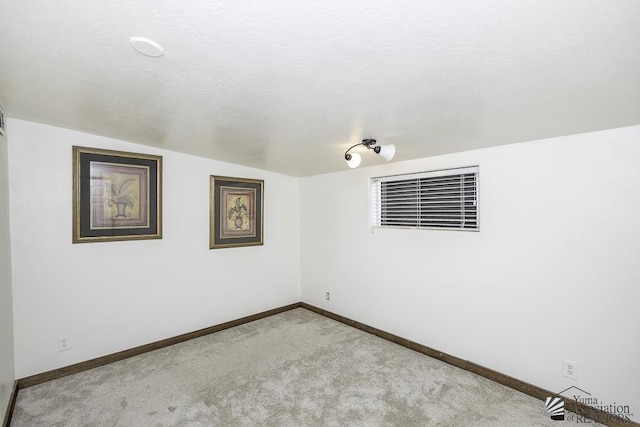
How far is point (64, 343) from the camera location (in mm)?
2654

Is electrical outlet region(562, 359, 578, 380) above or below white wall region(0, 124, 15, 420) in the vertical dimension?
below

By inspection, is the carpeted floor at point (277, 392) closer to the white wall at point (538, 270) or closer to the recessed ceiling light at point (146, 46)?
the white wall at point (538, 270)

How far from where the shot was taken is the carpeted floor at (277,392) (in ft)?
6.83

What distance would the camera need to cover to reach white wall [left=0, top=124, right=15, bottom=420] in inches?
79.3

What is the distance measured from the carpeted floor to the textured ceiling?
6.71ft

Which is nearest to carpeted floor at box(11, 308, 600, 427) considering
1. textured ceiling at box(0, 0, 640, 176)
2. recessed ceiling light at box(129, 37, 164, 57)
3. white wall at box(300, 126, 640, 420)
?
white wall at box(300, 126, 640, 420)

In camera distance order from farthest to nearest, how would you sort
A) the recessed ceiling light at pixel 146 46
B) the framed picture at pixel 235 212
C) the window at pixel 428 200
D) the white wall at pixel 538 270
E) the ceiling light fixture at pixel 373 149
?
1. the framed picture at pixel 235 212
2. the window at pixel 428 200
3. the ceiling light fixture at pixel 373 149
4. the white wall at pixel 538 270
5. the recessed ceiling light at pixel 146 46

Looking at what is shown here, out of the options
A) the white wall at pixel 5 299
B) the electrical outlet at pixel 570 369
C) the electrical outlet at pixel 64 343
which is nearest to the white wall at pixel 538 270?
the electrical outlet at pixel 570 369

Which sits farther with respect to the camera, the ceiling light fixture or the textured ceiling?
the ceiling light fixture

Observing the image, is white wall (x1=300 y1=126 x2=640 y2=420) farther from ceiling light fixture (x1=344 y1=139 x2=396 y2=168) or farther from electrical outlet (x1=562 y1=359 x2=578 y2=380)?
ceiling light fixture (x1=344 y1=139 x2=396 y2=168)

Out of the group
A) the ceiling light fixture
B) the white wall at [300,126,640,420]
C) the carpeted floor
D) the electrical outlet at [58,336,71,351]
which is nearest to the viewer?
the white wall at [300,126,640,420]

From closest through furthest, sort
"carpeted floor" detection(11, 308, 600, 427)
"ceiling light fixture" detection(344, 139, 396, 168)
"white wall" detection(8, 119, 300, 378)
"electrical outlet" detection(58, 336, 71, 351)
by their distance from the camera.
Answer: 1. "carpeted floor" detection(11, 308, 600, 427)
2. "ceiling light fixture" detection(344, 139, 396, 168)
3. "white wall" detection(8, 119, 300, 378)
4. "electrical outlet" detection(58, 336, 71, 351)

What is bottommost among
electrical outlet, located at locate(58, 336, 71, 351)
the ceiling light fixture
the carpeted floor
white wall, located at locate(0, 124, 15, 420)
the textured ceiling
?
the carpeted floor

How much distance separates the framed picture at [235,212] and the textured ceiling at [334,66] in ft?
4.40
